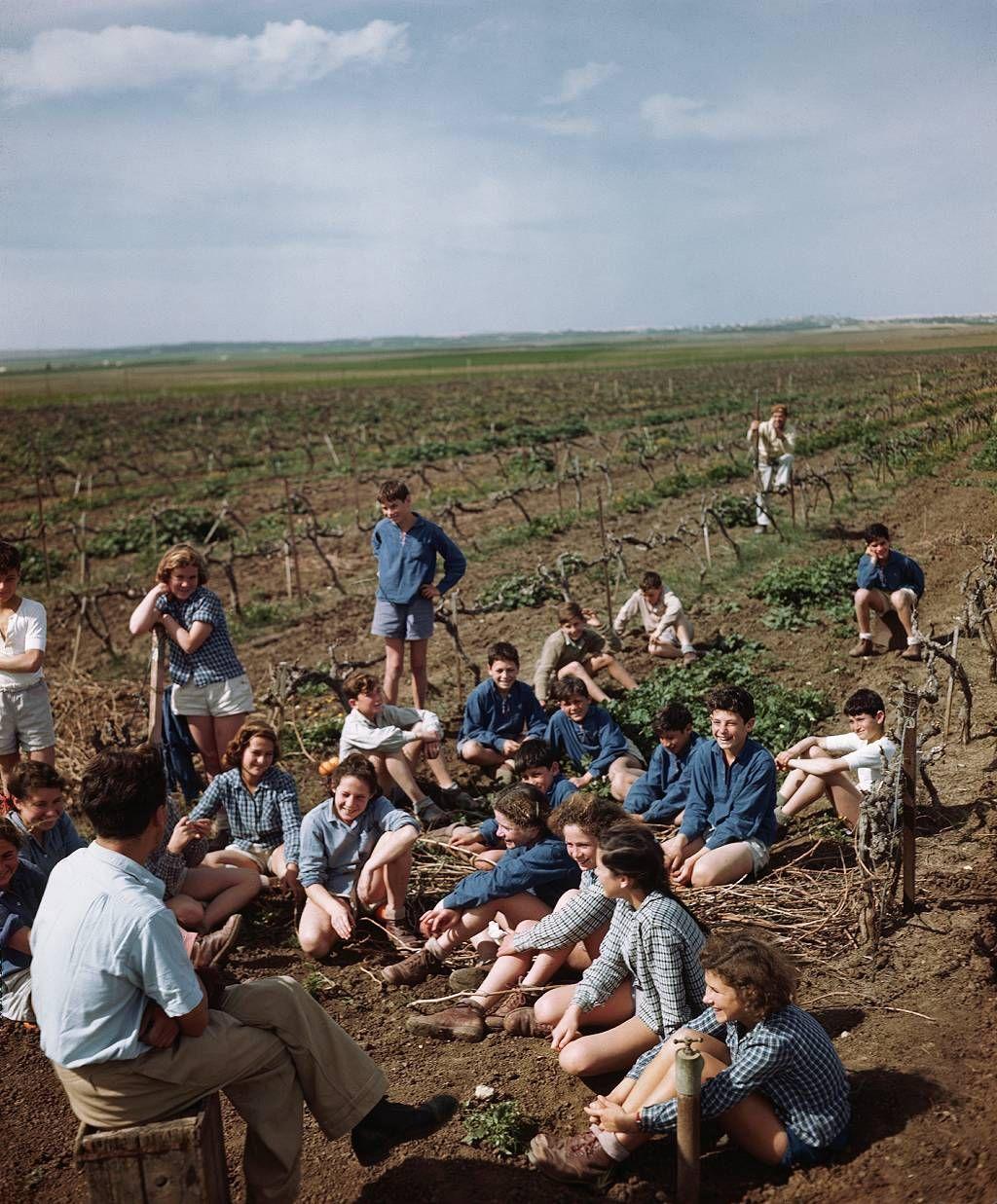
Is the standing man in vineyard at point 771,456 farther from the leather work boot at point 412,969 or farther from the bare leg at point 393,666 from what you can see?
the leather work boot at point 412,969

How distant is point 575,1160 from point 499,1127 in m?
0.42

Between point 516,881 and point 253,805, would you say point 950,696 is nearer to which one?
point 516,881

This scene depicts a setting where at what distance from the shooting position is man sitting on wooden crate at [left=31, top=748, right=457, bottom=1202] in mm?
3338

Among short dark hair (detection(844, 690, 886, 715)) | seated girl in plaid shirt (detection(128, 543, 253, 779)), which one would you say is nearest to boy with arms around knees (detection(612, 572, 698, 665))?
short dark hair (detection(844, 690, 886, 715))

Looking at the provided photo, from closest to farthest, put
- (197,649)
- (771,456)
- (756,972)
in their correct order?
(756,972)
(197,649)
(771,456)

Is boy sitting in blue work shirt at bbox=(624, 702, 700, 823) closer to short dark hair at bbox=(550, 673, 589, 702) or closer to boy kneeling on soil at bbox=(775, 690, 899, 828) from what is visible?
boy kneeling on soil at bbox=(775, 690, 899, 828)

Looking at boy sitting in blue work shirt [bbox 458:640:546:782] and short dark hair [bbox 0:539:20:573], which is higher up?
short dark hair [bbox 0:539:20:573]

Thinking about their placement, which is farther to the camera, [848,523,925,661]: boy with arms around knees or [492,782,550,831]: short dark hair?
[848,523,925,661]: boy with arms around knees

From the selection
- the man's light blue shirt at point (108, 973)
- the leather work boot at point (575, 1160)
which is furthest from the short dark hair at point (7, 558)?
the leather work boot at point (575, 1160)

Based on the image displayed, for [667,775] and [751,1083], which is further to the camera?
[667,775]

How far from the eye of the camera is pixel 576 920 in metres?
4.82

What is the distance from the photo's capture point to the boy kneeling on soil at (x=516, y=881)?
17.5 feet

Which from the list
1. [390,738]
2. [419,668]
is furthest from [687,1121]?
[419,668]

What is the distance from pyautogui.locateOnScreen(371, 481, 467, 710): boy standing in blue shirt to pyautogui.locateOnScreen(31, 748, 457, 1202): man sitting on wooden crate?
4799mm
